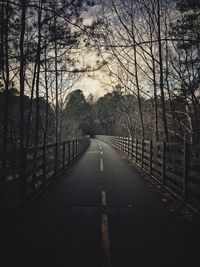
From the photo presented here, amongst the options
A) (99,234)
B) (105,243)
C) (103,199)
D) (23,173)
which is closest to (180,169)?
(103,199)

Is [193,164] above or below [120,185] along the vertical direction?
above

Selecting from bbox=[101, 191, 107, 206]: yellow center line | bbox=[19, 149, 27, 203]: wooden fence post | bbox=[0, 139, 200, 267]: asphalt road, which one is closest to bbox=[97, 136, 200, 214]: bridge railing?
bbox=[0, 139, 200, 267]: asphalt road

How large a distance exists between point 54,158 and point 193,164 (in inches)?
292

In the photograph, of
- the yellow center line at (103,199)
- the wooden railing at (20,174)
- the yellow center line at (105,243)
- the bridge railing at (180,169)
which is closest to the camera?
the yellow center line at (105,243)

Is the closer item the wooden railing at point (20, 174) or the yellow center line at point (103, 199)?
the wooden railing at point (20, 174)

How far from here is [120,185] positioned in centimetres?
1162

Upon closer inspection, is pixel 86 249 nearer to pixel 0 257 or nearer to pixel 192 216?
pixel 0 257

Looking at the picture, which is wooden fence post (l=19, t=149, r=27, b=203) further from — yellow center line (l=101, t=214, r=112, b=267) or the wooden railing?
yellow center line (l=101, t=214, r=112, b=267)

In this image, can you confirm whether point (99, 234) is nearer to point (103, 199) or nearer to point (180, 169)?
point (103, 199)

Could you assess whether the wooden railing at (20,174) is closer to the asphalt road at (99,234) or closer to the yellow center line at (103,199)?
the asphalt road at (99,234)

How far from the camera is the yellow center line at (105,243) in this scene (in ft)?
14.8

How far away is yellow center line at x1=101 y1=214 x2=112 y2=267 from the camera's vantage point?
452 centimetres

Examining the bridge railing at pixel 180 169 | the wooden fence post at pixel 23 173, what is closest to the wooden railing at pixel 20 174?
the wooden fence post at pixel 23 173

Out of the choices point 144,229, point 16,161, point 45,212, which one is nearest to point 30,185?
point 16,161
